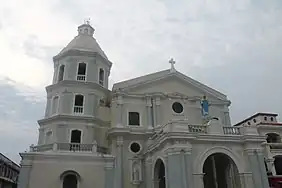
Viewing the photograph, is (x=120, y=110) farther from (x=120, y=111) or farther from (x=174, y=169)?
(x=174, y=169)

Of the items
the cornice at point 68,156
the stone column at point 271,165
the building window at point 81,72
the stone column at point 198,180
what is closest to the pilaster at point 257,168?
the stone column at point 198,180

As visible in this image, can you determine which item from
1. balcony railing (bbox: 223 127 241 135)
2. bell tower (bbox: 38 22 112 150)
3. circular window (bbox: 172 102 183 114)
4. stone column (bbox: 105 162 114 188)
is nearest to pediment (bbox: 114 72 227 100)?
circular window (bbox: 172 102 183 114)

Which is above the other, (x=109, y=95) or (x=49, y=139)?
(x=109, y=95)

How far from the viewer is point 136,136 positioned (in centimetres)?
2452

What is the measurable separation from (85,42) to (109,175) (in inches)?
587

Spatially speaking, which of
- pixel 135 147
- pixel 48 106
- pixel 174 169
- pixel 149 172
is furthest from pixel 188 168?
pixel 48 106

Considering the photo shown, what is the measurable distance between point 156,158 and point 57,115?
980cm

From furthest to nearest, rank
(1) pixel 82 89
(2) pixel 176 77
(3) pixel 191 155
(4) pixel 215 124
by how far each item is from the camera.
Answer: (2) pixel 176 77 → (1) pixel 82 89 → (4) pixel 215 124 → (3) pixel 191 155

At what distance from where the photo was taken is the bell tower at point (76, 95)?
24.3 metres

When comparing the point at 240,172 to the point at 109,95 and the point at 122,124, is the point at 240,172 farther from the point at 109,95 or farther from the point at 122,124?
the point at 109,95

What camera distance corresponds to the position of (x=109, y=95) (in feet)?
91.2

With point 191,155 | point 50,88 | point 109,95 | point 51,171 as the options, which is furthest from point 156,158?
point 50,88

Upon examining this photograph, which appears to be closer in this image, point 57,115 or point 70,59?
point 57,115

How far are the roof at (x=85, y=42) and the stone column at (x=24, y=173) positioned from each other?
1205 cm
